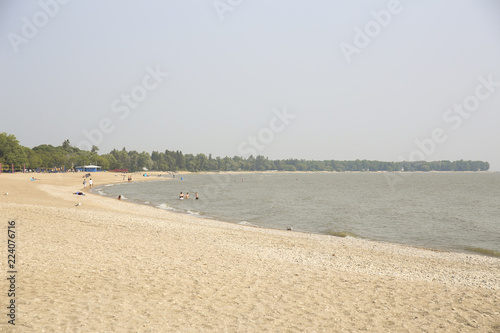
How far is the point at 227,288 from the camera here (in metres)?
9.70

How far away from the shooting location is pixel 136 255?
12719mm

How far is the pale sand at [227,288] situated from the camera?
7430 mm

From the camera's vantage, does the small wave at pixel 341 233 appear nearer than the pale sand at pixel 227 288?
No

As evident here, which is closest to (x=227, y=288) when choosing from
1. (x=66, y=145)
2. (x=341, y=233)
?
(x=341, y=233)

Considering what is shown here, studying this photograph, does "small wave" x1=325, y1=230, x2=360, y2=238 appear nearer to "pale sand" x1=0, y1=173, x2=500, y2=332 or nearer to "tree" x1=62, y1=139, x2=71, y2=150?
"pale sand" x1=0, y1=173, x2=500, y2=332

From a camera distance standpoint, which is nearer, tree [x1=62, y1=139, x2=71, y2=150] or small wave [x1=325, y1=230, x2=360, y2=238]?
small wave [x1=325, y1=230, x2=360, y2=238]

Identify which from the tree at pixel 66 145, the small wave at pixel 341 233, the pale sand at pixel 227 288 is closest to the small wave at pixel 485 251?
the pale sand at pixel 227 288

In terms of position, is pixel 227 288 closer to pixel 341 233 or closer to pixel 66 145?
pixel 341 233

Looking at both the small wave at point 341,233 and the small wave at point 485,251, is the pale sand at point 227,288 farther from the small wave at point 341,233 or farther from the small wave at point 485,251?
the small wave at point 341,233

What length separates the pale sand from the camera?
7.43 metres

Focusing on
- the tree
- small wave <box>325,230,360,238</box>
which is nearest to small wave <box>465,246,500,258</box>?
small wave <box>325,230,360,238</box>

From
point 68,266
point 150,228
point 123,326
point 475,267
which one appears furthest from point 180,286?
point 475,267

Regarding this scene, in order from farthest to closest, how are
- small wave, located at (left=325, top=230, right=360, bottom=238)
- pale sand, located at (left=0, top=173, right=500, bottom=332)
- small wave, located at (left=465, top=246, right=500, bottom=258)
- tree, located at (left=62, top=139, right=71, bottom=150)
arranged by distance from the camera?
tree, located at (left=62, top=139, right=71, bottom=150), small wave, located at (left=325, top=230, right=360, bottom=238), small wave, located at (left=465, top=246, right=500, bottom=258), pale sand, located at (left=0, top=173, right=500, bottom=332)

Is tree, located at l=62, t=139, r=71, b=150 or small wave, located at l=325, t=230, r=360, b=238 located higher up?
tree, located at l=62, t=139, r=71, b=150
